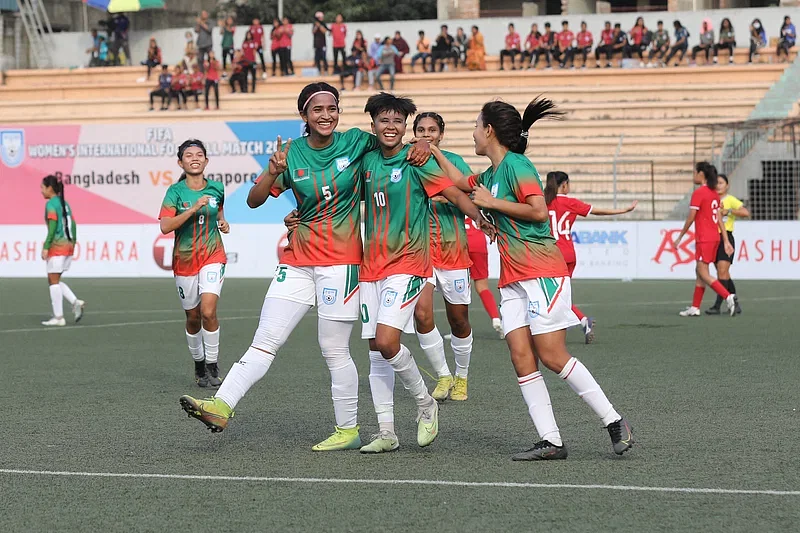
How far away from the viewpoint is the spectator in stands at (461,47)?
38.4 metres

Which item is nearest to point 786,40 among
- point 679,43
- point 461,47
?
point 679,43

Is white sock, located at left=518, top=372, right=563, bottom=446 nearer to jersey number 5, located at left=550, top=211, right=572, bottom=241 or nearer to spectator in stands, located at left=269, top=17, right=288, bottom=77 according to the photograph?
jersey number 5, located at left=550, top=211, right=572, bottom=241

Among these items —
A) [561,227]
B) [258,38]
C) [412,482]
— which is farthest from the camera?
[258,38]

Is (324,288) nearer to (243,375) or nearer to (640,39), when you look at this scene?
(243,375)

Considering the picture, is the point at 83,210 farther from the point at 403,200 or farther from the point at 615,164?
the point at 403,200

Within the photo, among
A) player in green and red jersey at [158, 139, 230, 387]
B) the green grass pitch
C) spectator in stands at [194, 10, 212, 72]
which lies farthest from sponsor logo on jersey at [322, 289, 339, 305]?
spectator in stands at [194, 10, 212, 72]

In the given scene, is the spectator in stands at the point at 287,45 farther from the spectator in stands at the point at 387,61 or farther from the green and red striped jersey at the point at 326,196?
the green and red striped jersey at the point at 326,196

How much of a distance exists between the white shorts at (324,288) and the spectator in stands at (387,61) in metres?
29.4

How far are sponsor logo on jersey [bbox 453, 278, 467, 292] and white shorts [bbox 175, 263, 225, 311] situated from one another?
2.11m

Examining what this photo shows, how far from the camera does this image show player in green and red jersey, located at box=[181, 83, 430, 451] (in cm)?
759

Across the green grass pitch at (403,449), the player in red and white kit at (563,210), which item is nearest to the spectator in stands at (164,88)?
the green grass pitch at (403,449)

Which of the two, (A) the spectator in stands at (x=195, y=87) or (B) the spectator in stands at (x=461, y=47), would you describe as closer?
(A) the spectator in stands at (x=195, y=87)

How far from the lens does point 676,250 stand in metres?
25.7

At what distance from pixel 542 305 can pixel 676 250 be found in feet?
62.1
